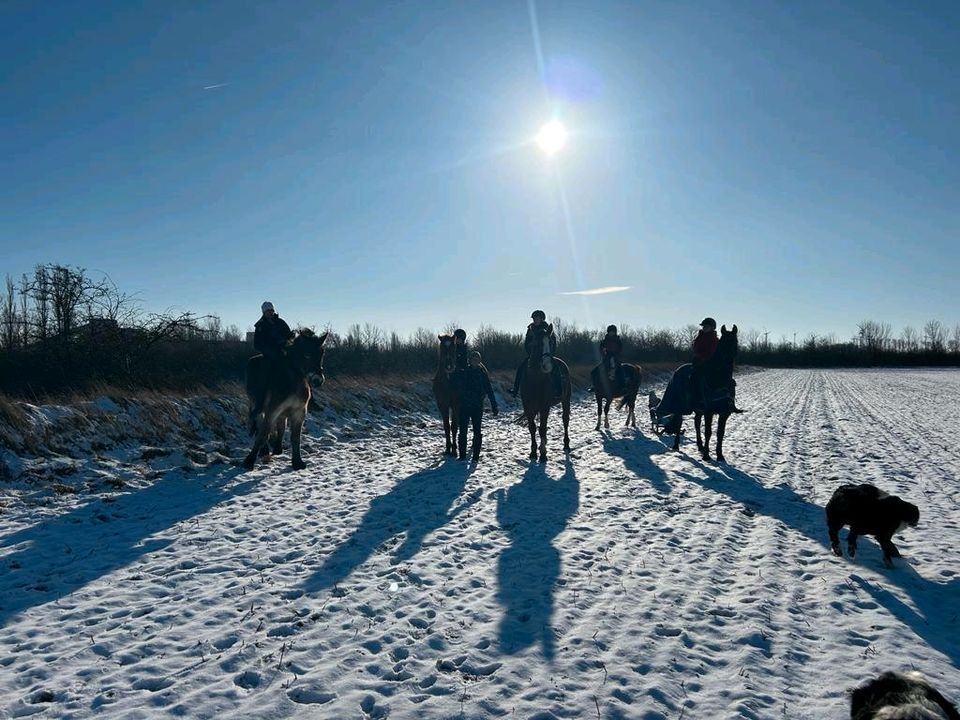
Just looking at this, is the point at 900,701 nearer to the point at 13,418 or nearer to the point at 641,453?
the point at 641,453

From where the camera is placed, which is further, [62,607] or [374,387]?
[374,387]

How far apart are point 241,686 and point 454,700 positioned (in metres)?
1.46

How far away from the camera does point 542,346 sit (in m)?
11.4

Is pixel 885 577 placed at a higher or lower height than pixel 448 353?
lower

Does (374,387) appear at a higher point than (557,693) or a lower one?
higher

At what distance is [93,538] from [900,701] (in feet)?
25.7

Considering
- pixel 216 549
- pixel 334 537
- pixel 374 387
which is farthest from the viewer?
pixel 374 387

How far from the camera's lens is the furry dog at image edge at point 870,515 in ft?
18.0

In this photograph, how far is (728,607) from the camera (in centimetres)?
470

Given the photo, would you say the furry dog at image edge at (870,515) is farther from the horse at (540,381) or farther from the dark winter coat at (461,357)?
the dark winter coat at (461,357)

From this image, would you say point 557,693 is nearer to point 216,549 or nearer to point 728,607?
point 728,607

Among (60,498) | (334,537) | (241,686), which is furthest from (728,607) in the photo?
(60,498)

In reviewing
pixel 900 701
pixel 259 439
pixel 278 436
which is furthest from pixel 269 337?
pixel 900 701

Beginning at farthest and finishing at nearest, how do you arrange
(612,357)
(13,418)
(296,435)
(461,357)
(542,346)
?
(612,357) → (461,357) → (542,346) → (296,435) → (13,418)
